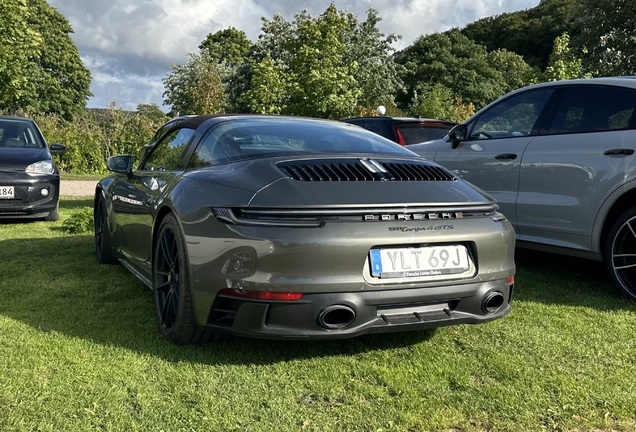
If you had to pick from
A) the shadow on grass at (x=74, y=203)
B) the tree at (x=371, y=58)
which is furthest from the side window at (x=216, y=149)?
the tree at (x=371, y=58)

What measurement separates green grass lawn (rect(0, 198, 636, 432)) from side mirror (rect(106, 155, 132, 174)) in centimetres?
101

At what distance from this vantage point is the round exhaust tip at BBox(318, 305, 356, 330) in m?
2.57

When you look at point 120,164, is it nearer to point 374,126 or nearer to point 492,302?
point 492,302

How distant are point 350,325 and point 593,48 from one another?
56.7 ft

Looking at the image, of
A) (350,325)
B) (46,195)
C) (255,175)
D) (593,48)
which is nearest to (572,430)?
(350,325)

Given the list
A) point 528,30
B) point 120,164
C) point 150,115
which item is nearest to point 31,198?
point 120,164

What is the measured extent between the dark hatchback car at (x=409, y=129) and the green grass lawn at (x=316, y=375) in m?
3.67

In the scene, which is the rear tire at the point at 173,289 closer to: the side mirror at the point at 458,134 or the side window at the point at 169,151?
the side window at the point at 169,151

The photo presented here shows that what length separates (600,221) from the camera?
13.6 ft

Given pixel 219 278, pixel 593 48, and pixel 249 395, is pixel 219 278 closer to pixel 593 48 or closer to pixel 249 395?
pixel 249 395

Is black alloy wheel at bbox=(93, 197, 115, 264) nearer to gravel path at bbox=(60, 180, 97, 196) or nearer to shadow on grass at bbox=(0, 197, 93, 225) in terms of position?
shadow on grass at bbox=(0, 197, 93, 225)

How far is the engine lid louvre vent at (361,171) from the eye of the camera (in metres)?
2.84

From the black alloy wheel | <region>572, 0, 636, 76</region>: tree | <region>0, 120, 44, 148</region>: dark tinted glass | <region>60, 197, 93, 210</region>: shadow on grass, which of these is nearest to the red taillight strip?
the black alloy wheel

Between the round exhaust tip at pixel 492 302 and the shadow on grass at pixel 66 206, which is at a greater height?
the round exhaust tip at pixel 492 302
